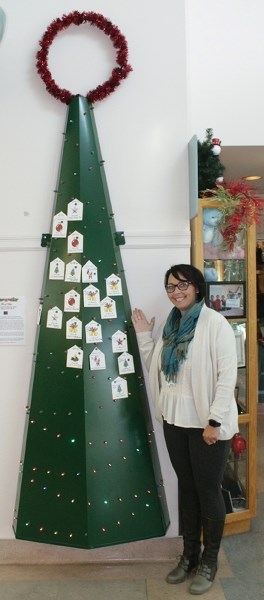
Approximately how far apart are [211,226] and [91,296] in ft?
2.52

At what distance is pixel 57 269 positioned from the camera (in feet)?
7.10

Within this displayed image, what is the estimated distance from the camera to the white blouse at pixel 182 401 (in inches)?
73.0

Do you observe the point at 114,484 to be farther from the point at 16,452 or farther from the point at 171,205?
the point at 171,205

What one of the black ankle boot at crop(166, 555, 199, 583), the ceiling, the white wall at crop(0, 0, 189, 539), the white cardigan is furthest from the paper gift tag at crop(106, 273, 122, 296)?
the ceiling

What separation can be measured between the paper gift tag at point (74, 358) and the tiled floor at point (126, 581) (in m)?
1.03

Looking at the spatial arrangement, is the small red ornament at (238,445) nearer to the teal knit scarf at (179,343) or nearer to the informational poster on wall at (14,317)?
the teal knit scarf at (179,343)

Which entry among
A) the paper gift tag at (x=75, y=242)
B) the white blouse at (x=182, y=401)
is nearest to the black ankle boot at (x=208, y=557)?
the white blouse at (x=182, y=401)

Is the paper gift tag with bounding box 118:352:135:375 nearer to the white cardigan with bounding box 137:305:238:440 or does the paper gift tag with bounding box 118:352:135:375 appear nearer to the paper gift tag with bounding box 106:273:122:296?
the paper gift tag with bounding box 106:273:122:296

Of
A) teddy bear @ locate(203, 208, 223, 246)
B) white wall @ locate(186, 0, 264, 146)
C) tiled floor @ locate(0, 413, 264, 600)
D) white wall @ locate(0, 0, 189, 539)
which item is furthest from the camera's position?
white wall @ locate(186, 0, 264, 146)

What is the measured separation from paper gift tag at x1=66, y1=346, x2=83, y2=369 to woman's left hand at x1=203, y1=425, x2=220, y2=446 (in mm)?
668

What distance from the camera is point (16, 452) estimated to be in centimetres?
230

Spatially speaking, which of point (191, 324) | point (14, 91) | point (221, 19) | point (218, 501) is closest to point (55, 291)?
point (191, 324)

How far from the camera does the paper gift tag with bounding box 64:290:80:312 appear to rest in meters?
2.13

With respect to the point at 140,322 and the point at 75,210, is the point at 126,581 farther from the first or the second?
the point at 75,210
